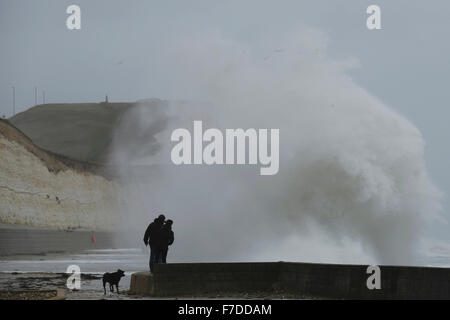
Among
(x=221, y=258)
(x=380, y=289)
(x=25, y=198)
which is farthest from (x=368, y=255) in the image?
(x=25, y=198)

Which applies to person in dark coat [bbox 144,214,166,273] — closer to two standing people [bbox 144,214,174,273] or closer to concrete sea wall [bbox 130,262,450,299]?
two standing people [bbox 144,214,174,273]

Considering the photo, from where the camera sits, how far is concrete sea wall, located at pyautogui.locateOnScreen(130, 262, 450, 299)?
55.6ft

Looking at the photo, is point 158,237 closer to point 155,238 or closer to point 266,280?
point 155,238

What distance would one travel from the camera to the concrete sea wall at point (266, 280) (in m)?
16.9

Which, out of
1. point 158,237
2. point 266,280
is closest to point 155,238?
point 158,237

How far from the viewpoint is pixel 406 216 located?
4478 cm

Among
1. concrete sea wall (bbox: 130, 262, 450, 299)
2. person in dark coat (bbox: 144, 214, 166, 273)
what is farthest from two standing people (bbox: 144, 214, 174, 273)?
concrete sea wall (bbox: 130, 262, 450, 299)

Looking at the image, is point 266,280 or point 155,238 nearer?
point 266,280

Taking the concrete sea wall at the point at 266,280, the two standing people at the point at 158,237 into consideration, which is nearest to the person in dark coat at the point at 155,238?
the two standing people at the point at 158,237

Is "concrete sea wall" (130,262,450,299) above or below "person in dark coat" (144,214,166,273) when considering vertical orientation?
below

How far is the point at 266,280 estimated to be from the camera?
18812 millimetres

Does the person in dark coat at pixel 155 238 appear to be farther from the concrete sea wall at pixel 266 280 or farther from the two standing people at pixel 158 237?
the concrete sea wall at pixel 266 280
